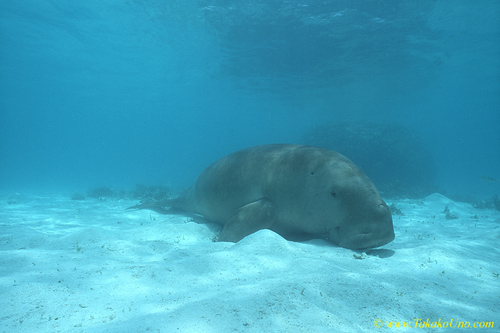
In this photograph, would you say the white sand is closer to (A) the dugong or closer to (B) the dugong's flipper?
(A) the dugong

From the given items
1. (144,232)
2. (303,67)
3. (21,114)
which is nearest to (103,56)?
(303,67)

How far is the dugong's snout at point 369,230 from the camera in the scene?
3.68 metres

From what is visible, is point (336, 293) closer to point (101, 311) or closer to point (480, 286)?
point (480, 286)

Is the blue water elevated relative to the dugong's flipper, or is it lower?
elevated

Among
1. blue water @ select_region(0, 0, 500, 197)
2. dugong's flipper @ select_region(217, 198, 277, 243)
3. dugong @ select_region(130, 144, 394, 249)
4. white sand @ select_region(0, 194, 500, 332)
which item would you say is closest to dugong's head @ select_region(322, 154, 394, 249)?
dugong @ select_region(130, 144, 394, 249)

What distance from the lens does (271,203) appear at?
4.82 metres

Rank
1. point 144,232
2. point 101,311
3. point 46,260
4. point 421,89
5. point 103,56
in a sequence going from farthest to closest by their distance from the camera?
point 421,89 < point 103,56 < point 144,232 < point 46,260 < point 101,311

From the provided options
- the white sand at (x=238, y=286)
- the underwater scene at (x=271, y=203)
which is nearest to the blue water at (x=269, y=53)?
the underwater scene at (x=271, y=203)

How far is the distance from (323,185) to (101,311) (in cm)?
346

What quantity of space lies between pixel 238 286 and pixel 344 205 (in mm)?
2368

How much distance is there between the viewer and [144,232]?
5.11 m

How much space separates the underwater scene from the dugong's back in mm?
26

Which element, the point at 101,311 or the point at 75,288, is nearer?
the point at 101,311

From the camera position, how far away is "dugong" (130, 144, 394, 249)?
3.86 m
